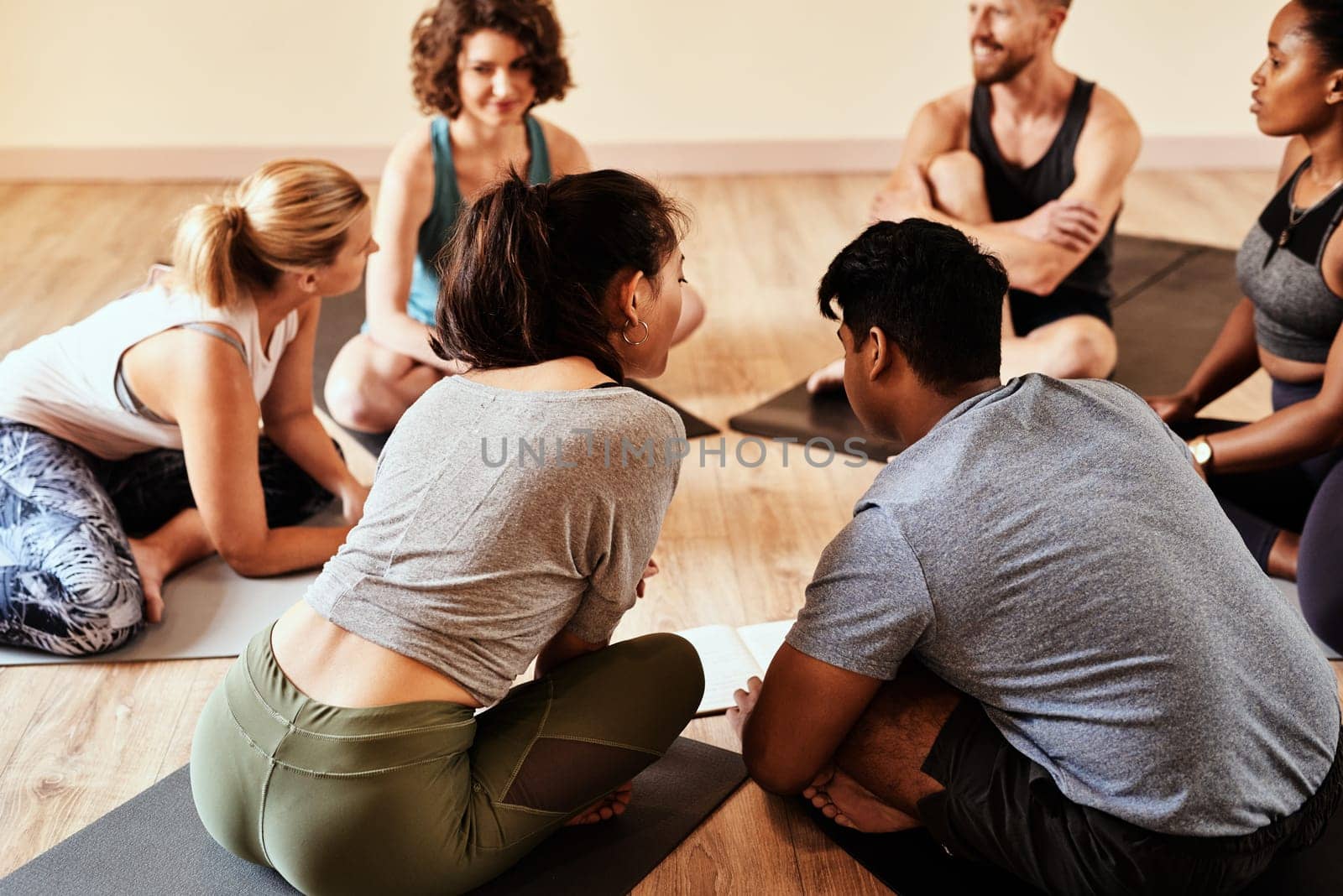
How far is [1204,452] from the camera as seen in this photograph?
232 cm

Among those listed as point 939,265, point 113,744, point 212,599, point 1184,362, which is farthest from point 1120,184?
point 113,744

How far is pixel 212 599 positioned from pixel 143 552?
149mm

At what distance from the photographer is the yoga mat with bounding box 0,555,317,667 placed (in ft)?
6.97

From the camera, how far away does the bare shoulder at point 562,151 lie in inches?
117

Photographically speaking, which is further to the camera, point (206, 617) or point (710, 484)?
point (710, 484)

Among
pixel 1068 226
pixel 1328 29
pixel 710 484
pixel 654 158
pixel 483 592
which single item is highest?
pixel 1328 29

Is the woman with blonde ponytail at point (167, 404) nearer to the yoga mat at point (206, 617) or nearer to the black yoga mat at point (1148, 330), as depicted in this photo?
the yoga mat at point (206, 617)

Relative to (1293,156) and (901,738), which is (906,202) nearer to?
(1293,156)

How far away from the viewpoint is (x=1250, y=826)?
142cm

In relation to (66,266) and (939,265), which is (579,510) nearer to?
(939,265)

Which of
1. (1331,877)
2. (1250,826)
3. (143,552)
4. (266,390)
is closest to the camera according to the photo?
(1250,826)

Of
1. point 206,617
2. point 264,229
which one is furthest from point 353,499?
point 264,229

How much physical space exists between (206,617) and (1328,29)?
7.26ft

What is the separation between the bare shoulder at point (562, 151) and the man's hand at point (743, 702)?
155cm
